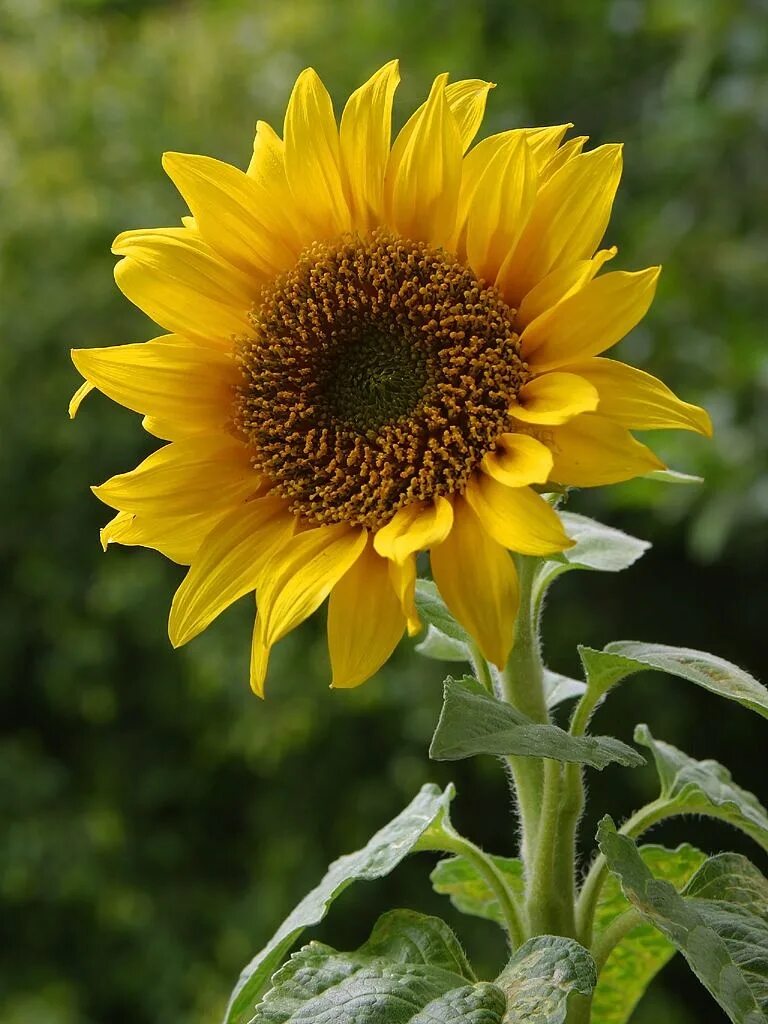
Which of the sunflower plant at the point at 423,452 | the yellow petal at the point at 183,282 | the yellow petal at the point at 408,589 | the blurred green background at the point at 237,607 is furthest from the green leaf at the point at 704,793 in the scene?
the blurred green background at the point at 237,607

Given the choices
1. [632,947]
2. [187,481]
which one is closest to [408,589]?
[187,481]

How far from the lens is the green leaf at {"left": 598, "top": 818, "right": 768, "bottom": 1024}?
0.54m

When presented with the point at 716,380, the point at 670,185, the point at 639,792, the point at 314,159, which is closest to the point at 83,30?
the point at 670,185

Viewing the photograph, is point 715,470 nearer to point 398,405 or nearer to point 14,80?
point 398,405

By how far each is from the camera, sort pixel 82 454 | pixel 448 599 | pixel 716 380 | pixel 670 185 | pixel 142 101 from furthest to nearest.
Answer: pixel 142 101 → pixel 82 454 → pixel 670 185 → pixel 716 380 → pixel 448 599

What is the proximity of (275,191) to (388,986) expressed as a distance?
1.18 feet

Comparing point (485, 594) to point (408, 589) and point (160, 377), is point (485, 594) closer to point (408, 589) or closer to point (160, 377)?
point (408, 589)

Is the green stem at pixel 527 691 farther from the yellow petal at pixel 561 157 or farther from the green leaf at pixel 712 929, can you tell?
the yellow petal at pixel 561 157

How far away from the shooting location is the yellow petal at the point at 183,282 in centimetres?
64

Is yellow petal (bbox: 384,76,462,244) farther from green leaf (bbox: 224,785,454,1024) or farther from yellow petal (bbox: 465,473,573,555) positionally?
green leaf (bbox: 224,785,454,1024)

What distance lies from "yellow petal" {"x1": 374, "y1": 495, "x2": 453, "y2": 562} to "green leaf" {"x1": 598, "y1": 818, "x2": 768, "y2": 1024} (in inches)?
5.7

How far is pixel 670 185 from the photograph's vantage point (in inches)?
89.8

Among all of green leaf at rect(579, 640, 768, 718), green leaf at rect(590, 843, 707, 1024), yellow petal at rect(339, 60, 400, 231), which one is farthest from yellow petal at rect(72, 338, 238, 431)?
green leaf at rect(590, 843, 707, 1024)

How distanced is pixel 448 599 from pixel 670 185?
1.88 m
